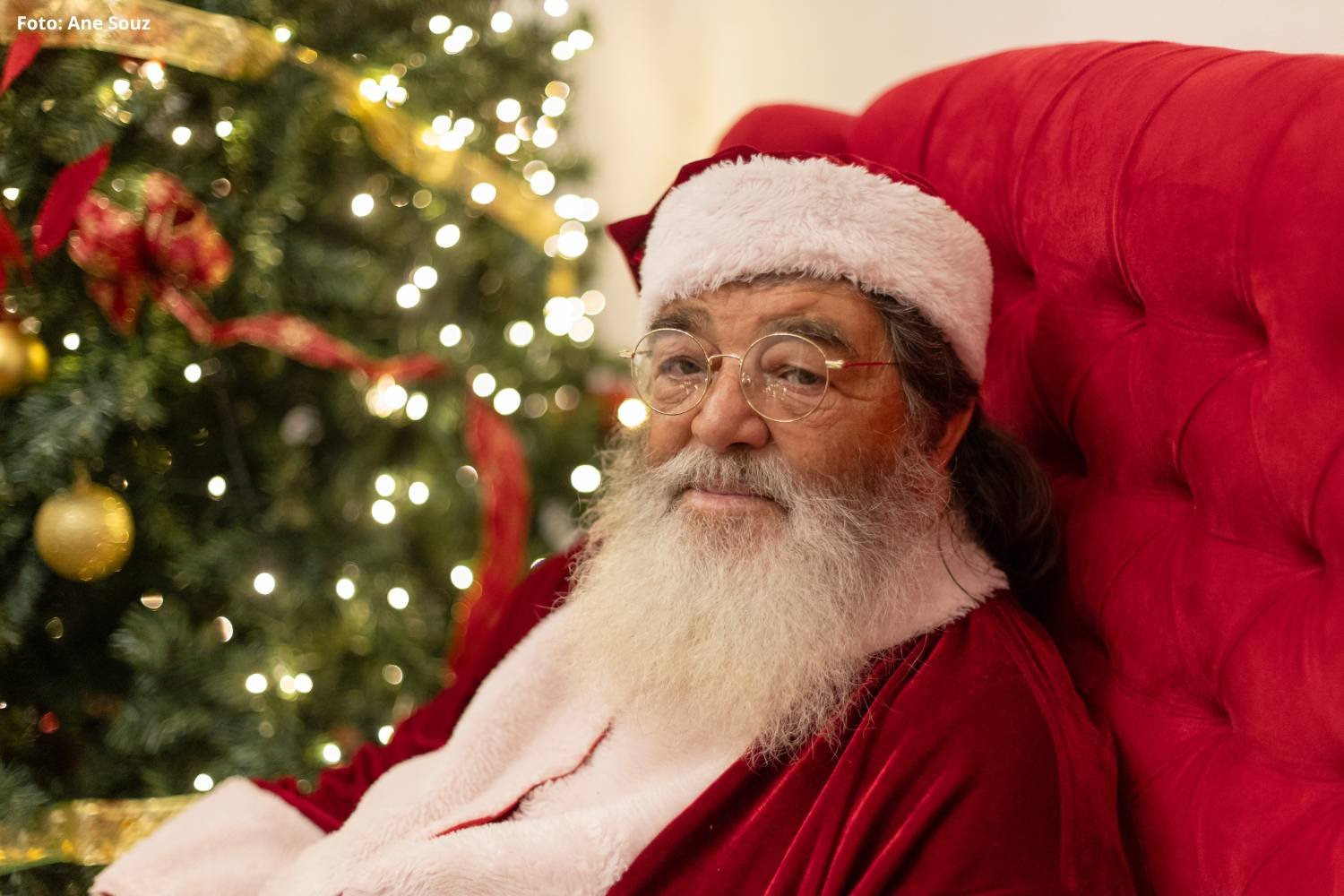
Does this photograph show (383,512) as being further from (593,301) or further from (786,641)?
(786,641)

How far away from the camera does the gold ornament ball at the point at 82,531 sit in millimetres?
1914

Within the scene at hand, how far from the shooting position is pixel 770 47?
318 centimetres

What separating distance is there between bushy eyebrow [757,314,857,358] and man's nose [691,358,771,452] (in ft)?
0.26

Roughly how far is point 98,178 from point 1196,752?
2.05 m

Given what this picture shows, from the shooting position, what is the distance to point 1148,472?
4.47 feet

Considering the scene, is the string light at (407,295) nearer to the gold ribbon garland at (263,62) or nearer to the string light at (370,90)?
the gold ribbon garland at (263,62)

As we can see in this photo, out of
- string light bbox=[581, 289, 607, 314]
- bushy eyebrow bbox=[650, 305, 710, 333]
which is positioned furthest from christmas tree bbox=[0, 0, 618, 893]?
bushy eyebrow bbox=[650, 305, 710, 333]

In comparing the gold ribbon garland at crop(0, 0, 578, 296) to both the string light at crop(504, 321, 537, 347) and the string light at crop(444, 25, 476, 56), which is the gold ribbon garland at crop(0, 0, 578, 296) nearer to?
the string light at crop(504, 321, 537, 347)

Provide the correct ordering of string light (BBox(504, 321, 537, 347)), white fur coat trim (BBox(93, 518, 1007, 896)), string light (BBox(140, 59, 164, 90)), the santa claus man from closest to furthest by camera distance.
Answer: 1. the santa claus man
2. white fur coat trim (BBox(93, 518, 1007, 896))
3. string light (BBox(140, 59, 164, 90))
4. string light (BBox(504, 321, 537, 347))

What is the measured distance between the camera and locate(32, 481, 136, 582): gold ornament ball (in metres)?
1.91

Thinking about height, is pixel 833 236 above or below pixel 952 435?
above

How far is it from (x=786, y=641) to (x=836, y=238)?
0.54 meters

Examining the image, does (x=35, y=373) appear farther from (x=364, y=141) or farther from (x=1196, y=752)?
(x=1196, y=752)

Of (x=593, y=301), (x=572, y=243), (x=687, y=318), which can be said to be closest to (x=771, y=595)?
(x=687, y=318)
